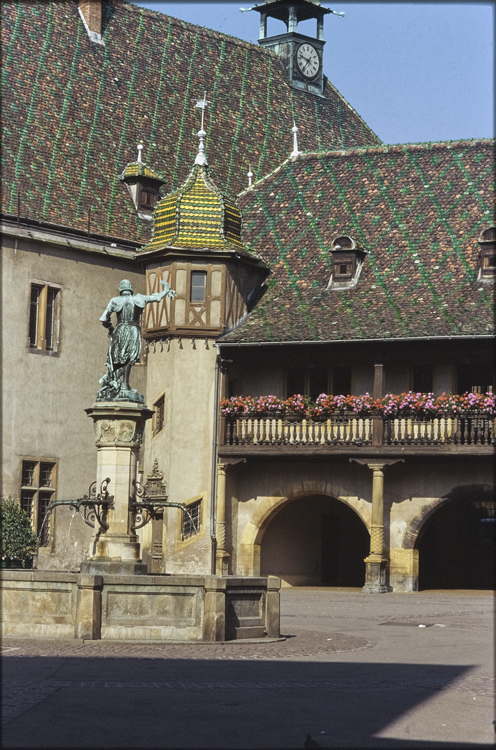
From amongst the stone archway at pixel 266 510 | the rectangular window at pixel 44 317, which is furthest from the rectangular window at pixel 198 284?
the stone archway at pixel 266 510

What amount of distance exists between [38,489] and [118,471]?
13157 mm

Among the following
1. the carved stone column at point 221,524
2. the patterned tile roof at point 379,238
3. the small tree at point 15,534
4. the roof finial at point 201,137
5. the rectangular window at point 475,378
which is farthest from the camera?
the roof finial at point 201,137

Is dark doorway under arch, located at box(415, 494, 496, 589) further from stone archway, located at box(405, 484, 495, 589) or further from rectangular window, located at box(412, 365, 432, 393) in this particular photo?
rectangular window, located at box(412, 365, 432, 393)

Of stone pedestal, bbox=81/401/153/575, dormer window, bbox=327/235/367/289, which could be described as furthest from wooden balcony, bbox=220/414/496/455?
stone pedestal, bbox=81/401/153/575

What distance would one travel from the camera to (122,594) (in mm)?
17734

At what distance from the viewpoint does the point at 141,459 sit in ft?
115

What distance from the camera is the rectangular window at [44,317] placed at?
3256 centimetres

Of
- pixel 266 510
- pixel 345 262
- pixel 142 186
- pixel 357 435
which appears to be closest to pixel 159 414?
pixel 266 510

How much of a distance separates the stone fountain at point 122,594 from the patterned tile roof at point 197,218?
15045 mm

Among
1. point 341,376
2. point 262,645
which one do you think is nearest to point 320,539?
point 341,376

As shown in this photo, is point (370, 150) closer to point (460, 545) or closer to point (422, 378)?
point (422, 378)

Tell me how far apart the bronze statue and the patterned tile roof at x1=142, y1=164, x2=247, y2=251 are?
13.9 m

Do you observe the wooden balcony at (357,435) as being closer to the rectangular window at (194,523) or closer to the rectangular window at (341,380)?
the rectangular window at (341,380)

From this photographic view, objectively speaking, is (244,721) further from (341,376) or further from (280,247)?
(280,247)
